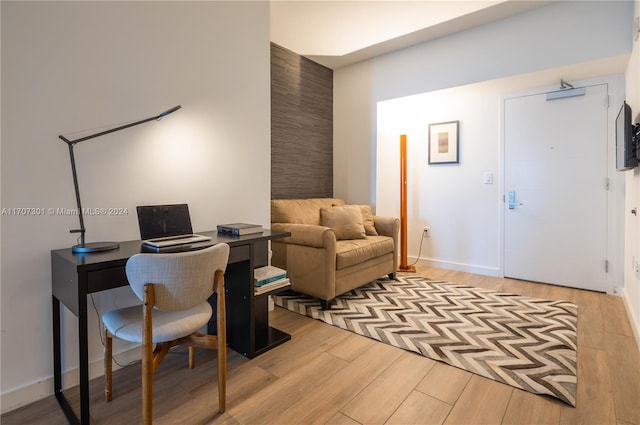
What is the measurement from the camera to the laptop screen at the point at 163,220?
182 centimetres

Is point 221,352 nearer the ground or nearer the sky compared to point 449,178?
nearer the ground

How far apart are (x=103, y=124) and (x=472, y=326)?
2718 millimetres

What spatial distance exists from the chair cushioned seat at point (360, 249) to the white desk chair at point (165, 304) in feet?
4.52

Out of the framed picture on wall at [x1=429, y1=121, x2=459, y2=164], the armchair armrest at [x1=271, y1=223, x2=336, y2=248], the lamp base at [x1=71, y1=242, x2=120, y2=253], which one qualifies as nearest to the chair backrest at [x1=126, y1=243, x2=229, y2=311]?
the lamp base at [x1=71, y1=242, x2=120, y2=253]

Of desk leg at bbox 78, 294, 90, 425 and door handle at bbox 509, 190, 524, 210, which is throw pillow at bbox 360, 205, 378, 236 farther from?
desk leg at bbox 78, 294, 90, 425

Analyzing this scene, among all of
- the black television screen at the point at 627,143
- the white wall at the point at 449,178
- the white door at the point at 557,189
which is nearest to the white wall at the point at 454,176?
the white wall at the point at 449,178

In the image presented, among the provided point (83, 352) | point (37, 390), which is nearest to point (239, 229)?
point (83, 352)

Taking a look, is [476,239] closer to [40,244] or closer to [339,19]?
[339,19]

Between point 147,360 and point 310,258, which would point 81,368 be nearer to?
point 147,360

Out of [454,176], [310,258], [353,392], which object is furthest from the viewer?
[454,176]

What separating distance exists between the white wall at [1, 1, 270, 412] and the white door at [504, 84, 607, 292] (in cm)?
290

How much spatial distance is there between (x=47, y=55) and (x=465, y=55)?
3425 mm

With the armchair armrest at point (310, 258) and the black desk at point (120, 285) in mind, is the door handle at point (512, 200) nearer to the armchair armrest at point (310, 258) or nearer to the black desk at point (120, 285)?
the armchair armrest at point (310, 258)

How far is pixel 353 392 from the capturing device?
5.32 ft
